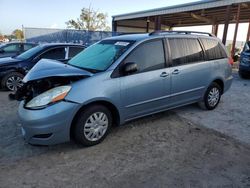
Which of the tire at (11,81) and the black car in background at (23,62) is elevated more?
the black car in background at (23,62)

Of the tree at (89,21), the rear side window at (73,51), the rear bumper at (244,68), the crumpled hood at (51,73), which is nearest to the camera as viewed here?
the crumpled hood at (51,73)

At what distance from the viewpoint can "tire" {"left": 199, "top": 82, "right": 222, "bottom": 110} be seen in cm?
495

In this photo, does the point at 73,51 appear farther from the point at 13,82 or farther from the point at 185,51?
the point at 185,51

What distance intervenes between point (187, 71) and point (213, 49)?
→ 3.68 ft

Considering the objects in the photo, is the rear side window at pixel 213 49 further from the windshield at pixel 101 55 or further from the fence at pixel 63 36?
the fence at pixel 63 36

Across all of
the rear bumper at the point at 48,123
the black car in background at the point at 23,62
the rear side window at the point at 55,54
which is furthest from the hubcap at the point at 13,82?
the rear bumper at the point at 48,123

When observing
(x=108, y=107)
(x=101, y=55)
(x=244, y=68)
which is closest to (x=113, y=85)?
(x=108, y=107)

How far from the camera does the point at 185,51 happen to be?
14.3 ft

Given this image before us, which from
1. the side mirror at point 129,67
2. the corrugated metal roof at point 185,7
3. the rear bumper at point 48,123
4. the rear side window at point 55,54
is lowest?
the rear bumper at point 48,123

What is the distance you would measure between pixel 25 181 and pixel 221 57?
4.61 metres

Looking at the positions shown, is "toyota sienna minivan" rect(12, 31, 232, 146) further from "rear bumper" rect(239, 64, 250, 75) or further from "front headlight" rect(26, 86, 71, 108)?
Answer: "rear bumper" rect(239, 64, 250, 75)

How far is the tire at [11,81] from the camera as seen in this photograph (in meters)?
6.46

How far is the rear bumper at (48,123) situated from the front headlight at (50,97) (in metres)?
0.08

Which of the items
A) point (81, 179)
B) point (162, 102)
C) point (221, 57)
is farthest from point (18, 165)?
point (221, 57)
